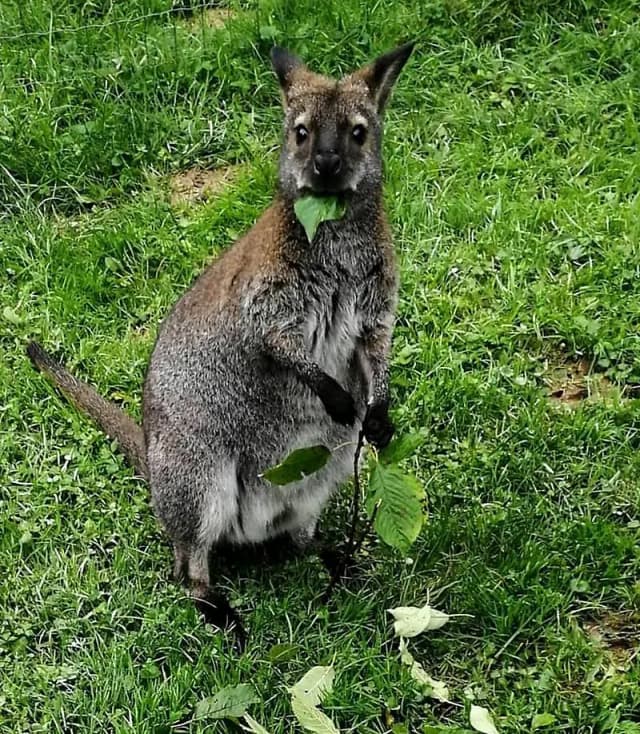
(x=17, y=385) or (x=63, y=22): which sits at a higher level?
(x=63, y=22)

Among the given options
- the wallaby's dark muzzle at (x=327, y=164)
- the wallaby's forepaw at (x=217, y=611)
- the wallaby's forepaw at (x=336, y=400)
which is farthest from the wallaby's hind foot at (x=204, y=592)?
the wallaby's dark muzzle at (x=327, y=164)

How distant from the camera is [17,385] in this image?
4746 mm

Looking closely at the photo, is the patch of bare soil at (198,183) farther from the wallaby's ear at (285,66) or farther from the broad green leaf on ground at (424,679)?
the broad green leaf on ground at (424,679)

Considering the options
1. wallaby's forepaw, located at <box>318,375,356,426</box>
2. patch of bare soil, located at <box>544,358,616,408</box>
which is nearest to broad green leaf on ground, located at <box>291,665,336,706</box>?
wallaby's forepaw, located at <box>318,375,356,426</box>

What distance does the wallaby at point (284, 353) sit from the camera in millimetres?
3801

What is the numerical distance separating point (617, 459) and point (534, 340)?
0.68m

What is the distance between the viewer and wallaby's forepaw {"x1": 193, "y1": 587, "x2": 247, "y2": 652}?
3.95 metres

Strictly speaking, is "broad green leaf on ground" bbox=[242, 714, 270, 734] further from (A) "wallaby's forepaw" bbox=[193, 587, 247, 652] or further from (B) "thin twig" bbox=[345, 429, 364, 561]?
(B) "thin twig" bbox=[345, 429, 364, 561]

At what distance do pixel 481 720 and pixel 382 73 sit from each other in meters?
1.92

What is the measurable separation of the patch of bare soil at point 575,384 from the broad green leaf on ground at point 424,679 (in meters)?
1.29

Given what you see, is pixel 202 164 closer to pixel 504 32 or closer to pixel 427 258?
pixel 427 258

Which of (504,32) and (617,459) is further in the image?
(504,32)

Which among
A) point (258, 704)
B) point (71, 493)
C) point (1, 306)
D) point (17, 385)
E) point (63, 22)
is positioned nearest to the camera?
point (258, 704)

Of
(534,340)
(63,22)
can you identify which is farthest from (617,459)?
(63,22)
